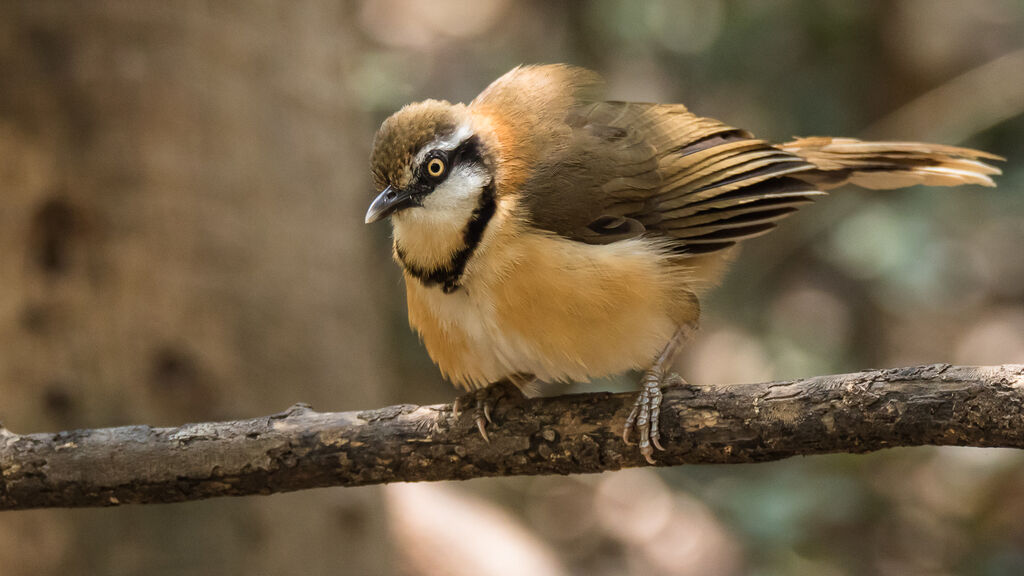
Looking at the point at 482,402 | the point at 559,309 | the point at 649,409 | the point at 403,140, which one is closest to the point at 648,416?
the point at 649,409

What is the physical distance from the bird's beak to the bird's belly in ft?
0.88

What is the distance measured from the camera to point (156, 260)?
4520 mm

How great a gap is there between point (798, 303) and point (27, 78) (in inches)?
250

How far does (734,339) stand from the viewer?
7.70 m

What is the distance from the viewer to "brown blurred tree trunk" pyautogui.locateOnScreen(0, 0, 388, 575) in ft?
14.3

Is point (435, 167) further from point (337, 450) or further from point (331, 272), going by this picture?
point (331, 272)

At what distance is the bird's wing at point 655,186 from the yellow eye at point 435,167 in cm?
30

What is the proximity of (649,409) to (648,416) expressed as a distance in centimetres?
2

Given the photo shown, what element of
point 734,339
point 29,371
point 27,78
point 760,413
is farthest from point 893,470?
point 27,78

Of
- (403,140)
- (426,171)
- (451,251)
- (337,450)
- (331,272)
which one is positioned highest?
(403,140)

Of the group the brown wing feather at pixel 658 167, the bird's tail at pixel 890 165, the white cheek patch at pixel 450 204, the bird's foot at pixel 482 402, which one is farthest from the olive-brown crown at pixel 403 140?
the bird's tail at pixel 890 165

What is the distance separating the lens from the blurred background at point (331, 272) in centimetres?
441

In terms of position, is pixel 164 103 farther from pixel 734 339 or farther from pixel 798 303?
pixel 798 303

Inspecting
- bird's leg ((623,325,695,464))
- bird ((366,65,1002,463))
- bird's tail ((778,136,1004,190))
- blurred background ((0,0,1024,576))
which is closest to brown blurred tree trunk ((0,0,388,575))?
blurred background ((0,0,1024,576))
